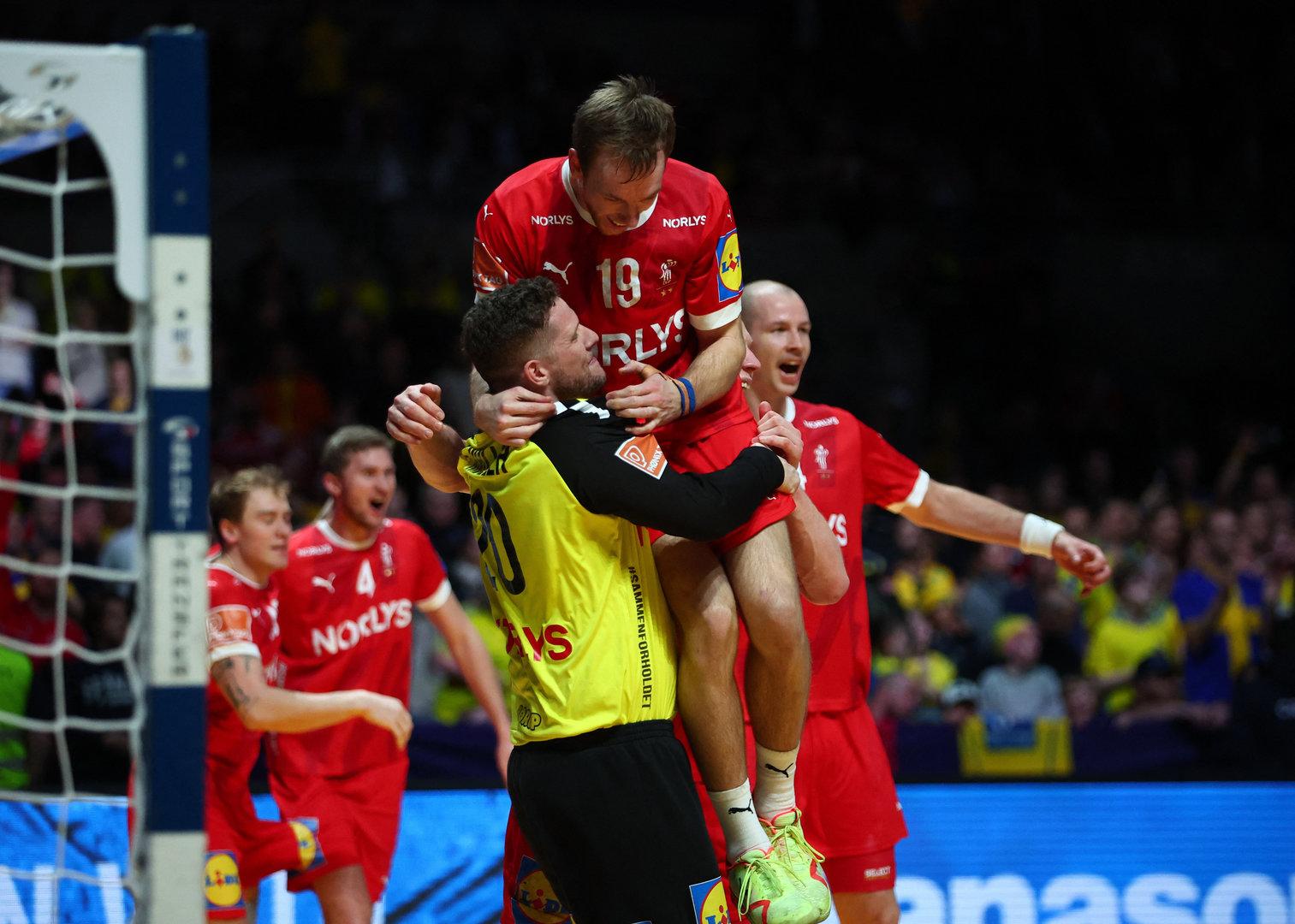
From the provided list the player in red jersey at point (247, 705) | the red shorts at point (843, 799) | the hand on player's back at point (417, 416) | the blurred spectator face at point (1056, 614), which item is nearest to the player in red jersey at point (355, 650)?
the player in red jersey at point (247, 705)

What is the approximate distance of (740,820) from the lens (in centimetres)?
396

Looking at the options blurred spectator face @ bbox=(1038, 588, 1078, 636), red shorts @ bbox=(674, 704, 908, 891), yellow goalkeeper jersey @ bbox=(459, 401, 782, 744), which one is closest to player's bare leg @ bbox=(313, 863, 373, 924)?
red shorts @ bbox=(674, 704, 908, 891)

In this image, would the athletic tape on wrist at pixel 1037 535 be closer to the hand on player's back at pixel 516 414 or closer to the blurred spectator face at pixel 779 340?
the blurred spectator face at pixel 779 340

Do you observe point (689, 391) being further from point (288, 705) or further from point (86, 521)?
point (86, 521)

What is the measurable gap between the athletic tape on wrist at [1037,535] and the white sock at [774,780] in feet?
5.91

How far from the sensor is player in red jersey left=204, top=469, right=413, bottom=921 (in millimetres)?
5488

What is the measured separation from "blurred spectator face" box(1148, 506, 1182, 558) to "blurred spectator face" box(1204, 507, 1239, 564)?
21 centimetres

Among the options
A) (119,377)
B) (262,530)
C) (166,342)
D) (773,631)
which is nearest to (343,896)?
(262,530)

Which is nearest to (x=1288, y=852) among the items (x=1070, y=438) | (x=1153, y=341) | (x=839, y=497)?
(x=839, y=497)

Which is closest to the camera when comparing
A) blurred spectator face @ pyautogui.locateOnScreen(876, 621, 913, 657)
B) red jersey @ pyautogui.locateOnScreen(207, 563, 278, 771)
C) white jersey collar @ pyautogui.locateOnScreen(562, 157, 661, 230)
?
white jersey collar @ pyautogui.locateOnScreen(562, 157, 661, 230)

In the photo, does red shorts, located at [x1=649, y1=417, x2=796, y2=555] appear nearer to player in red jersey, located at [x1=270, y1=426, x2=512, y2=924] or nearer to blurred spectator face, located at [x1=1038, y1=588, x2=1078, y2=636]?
player in red jersey, located at [x1=270, y1=426, x2=512, y2=924]

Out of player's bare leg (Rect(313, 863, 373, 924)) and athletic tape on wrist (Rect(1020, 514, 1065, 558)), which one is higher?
athletic tape on wrist (Rect(1020, 514, 1065, 558))

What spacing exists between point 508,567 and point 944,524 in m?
2.46

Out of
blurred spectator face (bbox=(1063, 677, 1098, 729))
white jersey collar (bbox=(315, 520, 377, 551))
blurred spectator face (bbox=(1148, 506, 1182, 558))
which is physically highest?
white jersey collar (bbox=(315, 520, 377, 551))
